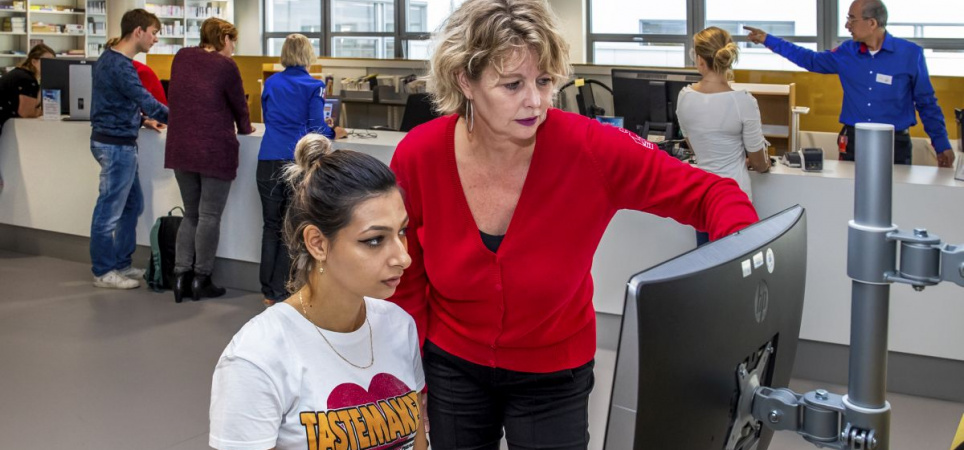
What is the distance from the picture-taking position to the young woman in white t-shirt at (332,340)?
57.7 inches

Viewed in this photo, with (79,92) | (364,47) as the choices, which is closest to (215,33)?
(79,92)

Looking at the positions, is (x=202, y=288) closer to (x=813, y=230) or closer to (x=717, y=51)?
(x=717, y=51)

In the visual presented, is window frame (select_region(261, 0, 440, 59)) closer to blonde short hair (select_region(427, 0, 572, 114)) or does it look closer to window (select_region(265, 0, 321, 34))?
window (select_region(265, 0, 321, 34))

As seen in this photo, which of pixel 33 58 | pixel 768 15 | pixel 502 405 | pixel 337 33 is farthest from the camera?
pixel 337 33

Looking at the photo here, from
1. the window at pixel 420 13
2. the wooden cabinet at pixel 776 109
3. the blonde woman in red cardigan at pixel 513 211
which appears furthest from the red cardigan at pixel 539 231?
the window at pixel 420 13

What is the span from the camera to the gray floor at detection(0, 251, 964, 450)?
348cm

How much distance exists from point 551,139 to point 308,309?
1.60ft

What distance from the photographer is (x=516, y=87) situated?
1.57 m

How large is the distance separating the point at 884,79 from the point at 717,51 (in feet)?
6.40

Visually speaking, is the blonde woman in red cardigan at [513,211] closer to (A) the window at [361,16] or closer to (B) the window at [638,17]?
(B) the window at [638,17]

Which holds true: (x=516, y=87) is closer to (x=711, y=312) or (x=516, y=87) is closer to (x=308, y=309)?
(x=308, y=309)

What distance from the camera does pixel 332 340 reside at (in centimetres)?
160

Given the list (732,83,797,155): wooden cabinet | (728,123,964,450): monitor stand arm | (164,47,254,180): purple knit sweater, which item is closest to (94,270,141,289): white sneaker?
(164,47,254,180): purple knit sweater

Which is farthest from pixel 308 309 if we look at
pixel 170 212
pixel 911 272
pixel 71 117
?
pixel 71 117
